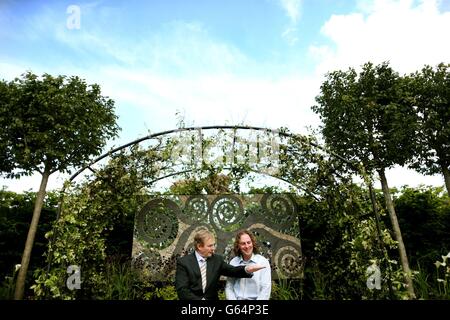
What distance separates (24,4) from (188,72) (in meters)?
2.87

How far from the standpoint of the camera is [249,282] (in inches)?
135

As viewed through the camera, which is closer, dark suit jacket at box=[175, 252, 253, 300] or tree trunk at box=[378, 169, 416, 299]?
dark suit jacket at box=[175, 252, 253, 300]

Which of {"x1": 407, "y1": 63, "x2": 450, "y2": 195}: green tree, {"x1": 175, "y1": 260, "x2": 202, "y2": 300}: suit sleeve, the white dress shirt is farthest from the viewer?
{"x1": 407, "y1": 63, "x2": 450, "y2": 195}: green tree

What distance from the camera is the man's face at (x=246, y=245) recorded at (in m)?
3.50

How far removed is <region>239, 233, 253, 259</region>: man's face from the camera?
350 centimetres

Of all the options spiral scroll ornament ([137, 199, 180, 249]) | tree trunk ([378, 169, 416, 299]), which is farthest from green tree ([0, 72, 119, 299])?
tree trunk ([378, 169, 416, 299])

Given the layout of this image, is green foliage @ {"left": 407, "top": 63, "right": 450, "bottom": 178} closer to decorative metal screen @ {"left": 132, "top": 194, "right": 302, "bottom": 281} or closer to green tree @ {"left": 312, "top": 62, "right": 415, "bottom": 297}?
green tree @ {"left": 312, "top": 62, "right": 415, "bottom": 297}

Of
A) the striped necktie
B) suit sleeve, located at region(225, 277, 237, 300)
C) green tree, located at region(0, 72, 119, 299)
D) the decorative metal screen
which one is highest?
green tree, located at region(0, 72, 119, 299)

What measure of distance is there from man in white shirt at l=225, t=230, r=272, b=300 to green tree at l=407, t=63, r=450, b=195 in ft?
23.1

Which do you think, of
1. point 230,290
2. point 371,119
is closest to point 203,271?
point 230,290

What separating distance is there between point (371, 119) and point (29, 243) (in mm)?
9204

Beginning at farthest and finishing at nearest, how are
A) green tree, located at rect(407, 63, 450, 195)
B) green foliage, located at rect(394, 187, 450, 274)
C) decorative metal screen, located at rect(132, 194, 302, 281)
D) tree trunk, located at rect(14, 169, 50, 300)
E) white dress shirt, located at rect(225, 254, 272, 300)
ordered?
green tree, located at rect(407, 63, 450, 195), green foliage, located at rect(394, 187, 450, 274), tree trunk, located at rect(14, 169, 50, 300), decorative metal screen, located at rect(132, 194, 302, 281), white dress shirt, located at rect(225, 254, 272, 300)

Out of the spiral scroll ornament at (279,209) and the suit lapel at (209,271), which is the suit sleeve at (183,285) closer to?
the suit lapel at (209,271)

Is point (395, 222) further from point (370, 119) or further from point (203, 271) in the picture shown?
point (203, 271)
